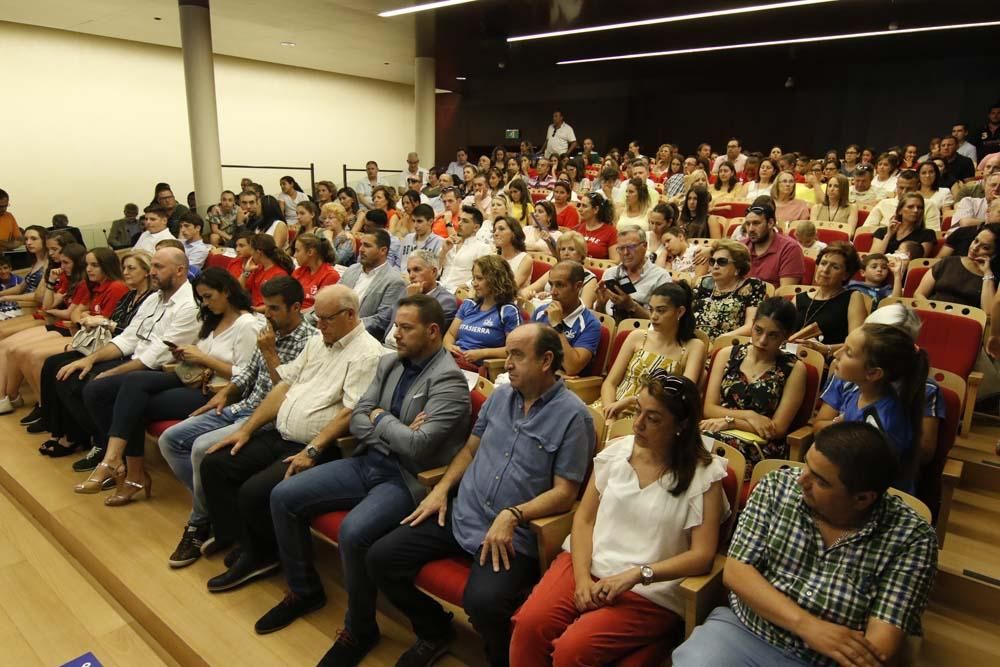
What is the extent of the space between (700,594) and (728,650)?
0.47 feet

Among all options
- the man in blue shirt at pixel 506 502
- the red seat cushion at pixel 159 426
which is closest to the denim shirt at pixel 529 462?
the man in blue shirt at pixel 506 502

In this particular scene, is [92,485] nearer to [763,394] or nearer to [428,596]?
[428,596]

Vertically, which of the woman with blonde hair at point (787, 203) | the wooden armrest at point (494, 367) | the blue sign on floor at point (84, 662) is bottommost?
the blue sign on floor at point (84, 662)

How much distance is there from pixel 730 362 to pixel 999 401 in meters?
1.77

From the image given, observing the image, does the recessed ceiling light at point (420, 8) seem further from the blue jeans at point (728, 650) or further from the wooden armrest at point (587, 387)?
the blue jeans at point (728, 650)

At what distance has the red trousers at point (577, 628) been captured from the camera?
5.21 ft

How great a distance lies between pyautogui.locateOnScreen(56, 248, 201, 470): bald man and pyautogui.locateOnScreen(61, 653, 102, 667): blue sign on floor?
54.3 inches

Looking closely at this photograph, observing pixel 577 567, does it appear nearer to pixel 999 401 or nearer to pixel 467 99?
pixel 999 401

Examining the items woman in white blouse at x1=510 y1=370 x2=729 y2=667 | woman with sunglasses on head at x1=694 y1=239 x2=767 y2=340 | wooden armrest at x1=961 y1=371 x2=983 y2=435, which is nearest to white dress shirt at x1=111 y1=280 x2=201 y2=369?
woman in white blouse at x1=510 y1=370 x2=729 y2=667

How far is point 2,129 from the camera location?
27.9 feet

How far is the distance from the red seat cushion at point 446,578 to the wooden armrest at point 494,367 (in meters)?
1.26

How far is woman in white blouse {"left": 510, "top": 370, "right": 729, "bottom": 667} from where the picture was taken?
5.39 feet

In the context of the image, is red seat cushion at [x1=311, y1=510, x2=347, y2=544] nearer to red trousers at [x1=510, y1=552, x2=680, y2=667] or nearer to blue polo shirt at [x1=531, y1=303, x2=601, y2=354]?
red trousers at [x1=510, y1=552, x2=680, y2=667]

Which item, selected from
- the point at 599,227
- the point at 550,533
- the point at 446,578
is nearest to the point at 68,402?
the point at 446,578
